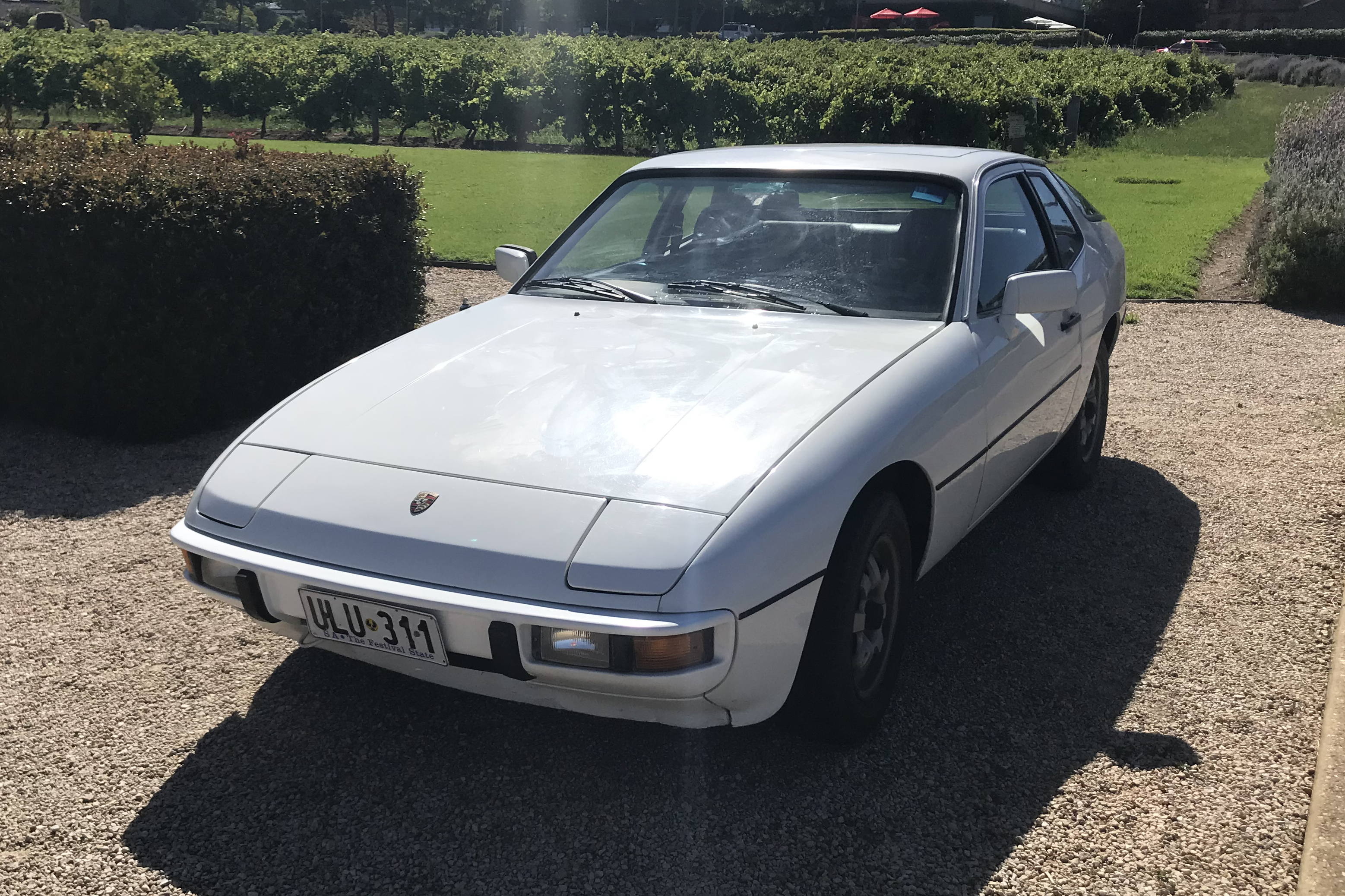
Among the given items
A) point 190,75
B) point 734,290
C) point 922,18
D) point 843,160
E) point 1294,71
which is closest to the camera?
point 734,290

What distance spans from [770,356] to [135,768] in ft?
6.99

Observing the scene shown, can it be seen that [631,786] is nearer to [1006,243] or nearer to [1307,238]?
[1006,243]

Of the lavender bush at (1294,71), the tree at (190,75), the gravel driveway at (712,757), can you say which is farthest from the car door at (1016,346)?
the lavender bush at (1294,71)

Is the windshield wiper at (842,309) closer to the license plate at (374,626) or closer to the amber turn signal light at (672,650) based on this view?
the amber turn signal light at (672,650)

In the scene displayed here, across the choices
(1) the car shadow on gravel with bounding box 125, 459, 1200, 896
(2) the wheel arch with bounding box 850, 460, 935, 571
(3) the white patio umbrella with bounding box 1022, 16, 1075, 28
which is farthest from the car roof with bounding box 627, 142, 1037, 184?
(3) the white patio umbrella with bounding box 1022, 16, 1075, 28

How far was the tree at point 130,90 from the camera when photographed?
17.0 meters

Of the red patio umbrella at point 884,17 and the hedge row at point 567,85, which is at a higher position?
the red patio umbrella at point 884,17

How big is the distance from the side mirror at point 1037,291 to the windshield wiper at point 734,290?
672 millimetres

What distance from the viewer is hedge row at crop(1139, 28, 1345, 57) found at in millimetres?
60562

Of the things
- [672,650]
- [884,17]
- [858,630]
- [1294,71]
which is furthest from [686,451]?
[884,17]

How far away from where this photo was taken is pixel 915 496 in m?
3.22

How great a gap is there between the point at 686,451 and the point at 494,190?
14.4 meters

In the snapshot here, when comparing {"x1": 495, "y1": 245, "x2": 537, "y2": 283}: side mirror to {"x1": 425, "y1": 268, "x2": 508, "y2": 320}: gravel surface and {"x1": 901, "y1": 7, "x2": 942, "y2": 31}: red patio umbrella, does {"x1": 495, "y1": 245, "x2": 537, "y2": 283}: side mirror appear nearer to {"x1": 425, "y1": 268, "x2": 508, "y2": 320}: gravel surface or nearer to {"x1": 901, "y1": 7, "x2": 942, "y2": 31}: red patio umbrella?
{"x1": 425, "y1": 268, "x2": 508, "y2": 320}: gravel surface

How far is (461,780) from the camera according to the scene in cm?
296
